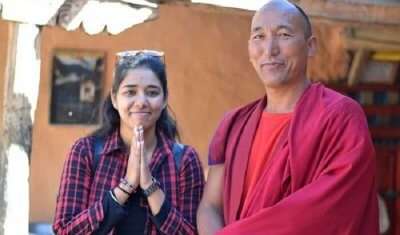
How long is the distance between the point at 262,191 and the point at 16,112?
2.25 meters

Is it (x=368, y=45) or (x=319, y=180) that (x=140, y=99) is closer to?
(x=319, y=180)

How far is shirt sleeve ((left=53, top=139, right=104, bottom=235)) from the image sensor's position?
2854 mm

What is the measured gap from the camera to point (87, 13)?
471cm

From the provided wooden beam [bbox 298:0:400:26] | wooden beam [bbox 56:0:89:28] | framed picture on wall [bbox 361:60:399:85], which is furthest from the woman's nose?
framed picture on wall [bbox 361:60:399:85]

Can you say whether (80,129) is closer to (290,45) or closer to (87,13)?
(87,13)

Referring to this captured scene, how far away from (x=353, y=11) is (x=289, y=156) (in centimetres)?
339

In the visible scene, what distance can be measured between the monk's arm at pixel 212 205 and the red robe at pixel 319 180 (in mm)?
142

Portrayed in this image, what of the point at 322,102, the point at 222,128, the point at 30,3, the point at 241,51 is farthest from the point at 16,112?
the point at 241,51

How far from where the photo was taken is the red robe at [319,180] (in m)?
2.51

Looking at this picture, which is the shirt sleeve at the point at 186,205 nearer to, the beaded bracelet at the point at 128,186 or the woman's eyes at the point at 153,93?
the beaded bracelet at the point at 128,186

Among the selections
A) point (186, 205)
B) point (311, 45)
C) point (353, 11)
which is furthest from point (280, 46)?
point (353, 11)

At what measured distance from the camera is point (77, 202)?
2900 mm

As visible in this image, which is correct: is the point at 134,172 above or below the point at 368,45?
below

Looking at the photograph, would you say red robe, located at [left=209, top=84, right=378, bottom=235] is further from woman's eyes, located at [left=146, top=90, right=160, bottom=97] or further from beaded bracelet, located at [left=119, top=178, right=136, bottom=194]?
woman's eyes, located at [left=146, top=90, right=160, bottom=97]
